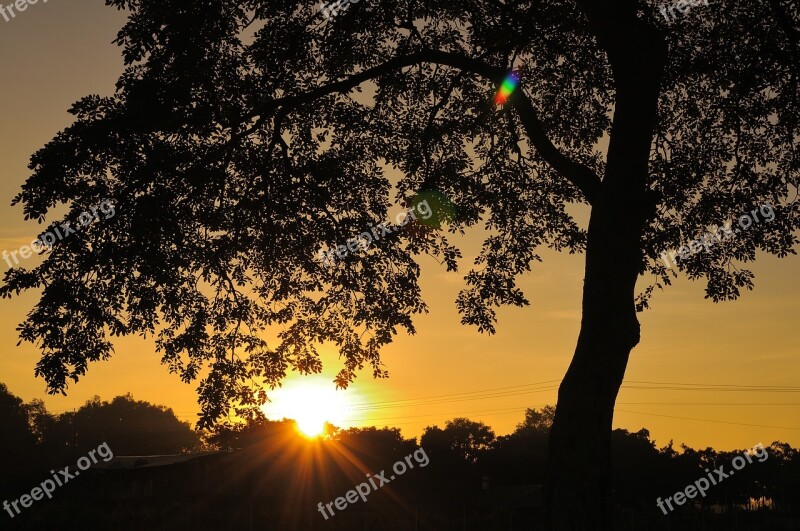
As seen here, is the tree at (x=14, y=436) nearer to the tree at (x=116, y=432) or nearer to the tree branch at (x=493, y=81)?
the tree at (x=116, y=432)

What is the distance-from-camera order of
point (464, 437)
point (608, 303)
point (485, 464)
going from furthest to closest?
point (464, 437) < point (485, 464) < point (608, 303)

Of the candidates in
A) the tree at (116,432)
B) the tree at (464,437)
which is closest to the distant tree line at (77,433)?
the tree at (116,432)

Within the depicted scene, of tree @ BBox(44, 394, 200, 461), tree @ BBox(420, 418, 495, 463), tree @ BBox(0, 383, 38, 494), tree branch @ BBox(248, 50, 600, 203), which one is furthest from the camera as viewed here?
tree @ BBox(44, 394, 200, 461)

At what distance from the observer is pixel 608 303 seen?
11555mm

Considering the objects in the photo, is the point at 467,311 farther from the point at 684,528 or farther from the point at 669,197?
the point at 684,528

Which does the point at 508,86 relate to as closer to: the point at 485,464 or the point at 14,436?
the point at 485,464

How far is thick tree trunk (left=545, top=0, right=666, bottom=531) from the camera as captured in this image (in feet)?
36.2

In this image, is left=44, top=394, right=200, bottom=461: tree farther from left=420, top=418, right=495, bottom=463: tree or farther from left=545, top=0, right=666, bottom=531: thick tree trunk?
left=545, top=0, right=666, bottom=531: thick tree trunk

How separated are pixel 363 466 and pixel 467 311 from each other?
60401 millimetres

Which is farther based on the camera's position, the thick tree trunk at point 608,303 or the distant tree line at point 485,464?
the distant tree line at point 485,464

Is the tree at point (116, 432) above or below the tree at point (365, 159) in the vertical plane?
above

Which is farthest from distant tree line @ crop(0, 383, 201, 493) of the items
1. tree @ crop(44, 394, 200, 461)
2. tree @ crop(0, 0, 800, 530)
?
tree @ crop(0, 0, 800, 530)

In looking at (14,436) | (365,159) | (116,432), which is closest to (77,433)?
(116,432)

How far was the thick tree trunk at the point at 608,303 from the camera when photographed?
36.2ft
